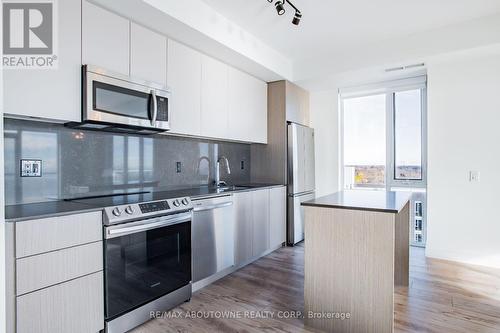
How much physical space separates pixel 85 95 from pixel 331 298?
7.31 feet

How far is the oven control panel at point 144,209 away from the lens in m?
1.84

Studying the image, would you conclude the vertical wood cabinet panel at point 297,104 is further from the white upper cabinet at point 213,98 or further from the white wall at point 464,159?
the white wall at point 464,159

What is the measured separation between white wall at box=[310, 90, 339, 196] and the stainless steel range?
2.75 m

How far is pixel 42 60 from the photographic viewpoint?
187cm

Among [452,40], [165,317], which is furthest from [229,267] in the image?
[452,40]

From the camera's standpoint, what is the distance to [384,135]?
421 cm

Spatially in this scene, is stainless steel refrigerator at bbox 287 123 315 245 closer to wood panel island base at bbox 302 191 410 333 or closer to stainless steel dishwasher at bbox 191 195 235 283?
stainless steel dishwasher at bbox 191 195 235 283

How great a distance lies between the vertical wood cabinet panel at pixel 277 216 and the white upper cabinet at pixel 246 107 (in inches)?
30.0

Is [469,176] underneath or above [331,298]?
above

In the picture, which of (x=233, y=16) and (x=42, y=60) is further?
(x=233, y=16)

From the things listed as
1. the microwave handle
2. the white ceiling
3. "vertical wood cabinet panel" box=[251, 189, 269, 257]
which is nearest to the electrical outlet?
the white ceiling

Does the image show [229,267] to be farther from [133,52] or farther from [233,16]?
[233,16]

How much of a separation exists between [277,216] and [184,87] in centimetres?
200

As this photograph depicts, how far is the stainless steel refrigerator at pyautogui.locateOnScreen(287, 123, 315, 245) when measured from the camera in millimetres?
3961
